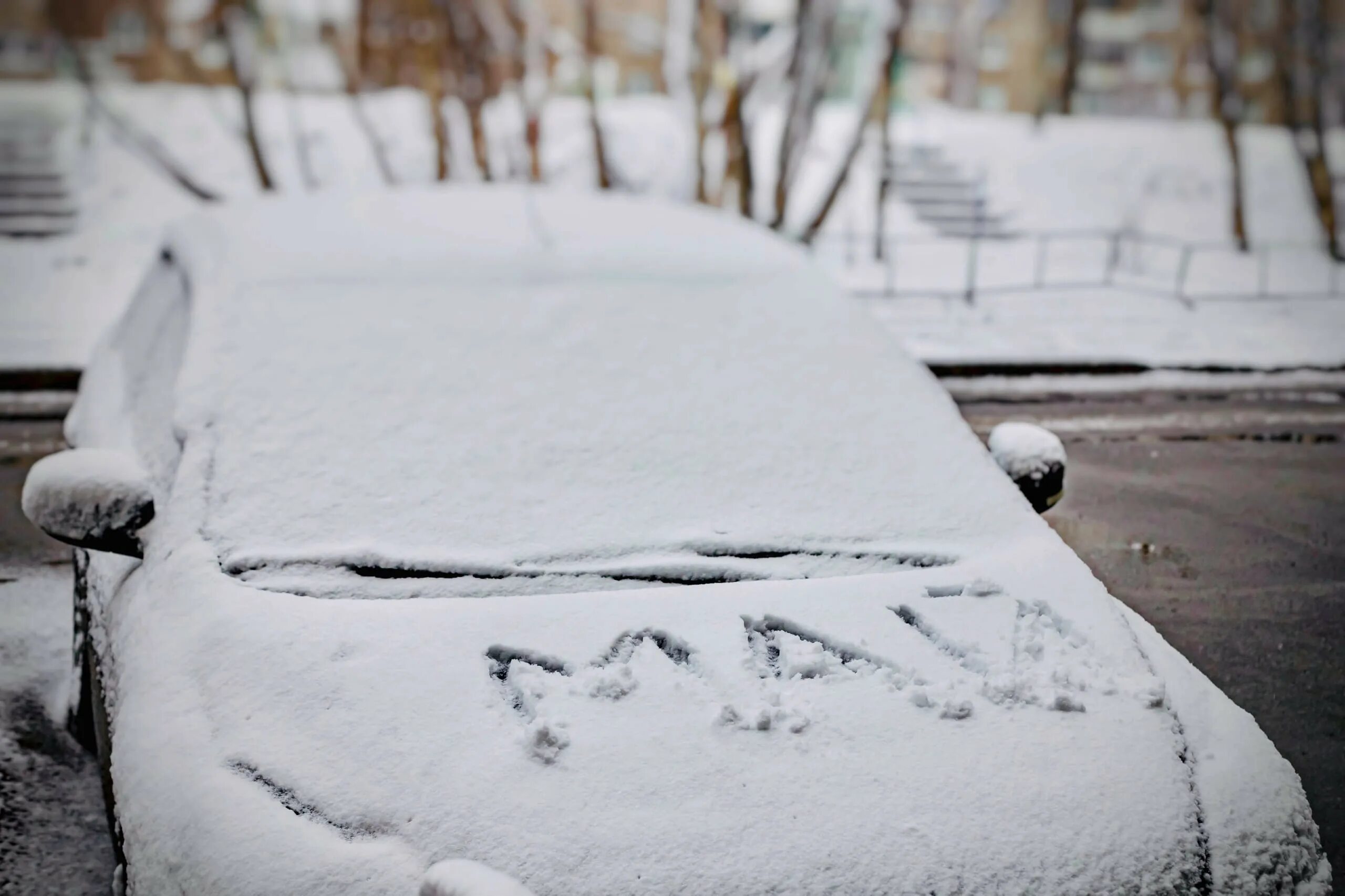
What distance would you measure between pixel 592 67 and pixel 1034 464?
9249 mm

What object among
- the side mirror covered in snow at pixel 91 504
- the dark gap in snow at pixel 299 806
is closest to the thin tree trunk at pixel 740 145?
the side mirror covered in snow at pixel 91 504

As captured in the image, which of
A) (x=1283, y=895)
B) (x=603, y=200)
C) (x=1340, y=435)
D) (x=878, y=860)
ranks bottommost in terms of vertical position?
(x=1340, y=435)

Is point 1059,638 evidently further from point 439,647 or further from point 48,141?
point 48,141

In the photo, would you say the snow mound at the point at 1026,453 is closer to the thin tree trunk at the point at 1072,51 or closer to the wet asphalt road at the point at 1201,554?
the wet asphalt road at the point at 1201,554

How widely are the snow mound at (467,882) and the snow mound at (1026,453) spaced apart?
1636mm

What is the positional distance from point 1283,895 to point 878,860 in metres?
0.60

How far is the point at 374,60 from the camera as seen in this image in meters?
26.6

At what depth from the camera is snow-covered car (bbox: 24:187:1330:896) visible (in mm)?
1484

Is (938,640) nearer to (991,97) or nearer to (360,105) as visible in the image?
(360,105)

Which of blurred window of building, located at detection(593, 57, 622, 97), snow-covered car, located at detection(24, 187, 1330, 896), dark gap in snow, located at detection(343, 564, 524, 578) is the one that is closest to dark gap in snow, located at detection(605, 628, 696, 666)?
snow-covered car, located at detection(24, 187, 1330, 896)

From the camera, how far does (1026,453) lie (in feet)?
8.52

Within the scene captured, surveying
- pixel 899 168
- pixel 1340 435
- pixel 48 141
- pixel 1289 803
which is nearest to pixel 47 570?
pixel 1289 803

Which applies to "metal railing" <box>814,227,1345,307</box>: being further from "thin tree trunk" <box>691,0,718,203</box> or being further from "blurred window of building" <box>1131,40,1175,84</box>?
"blurred window of building" <box>1131,40,1175,84</box>

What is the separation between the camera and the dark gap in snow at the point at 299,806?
146cm
